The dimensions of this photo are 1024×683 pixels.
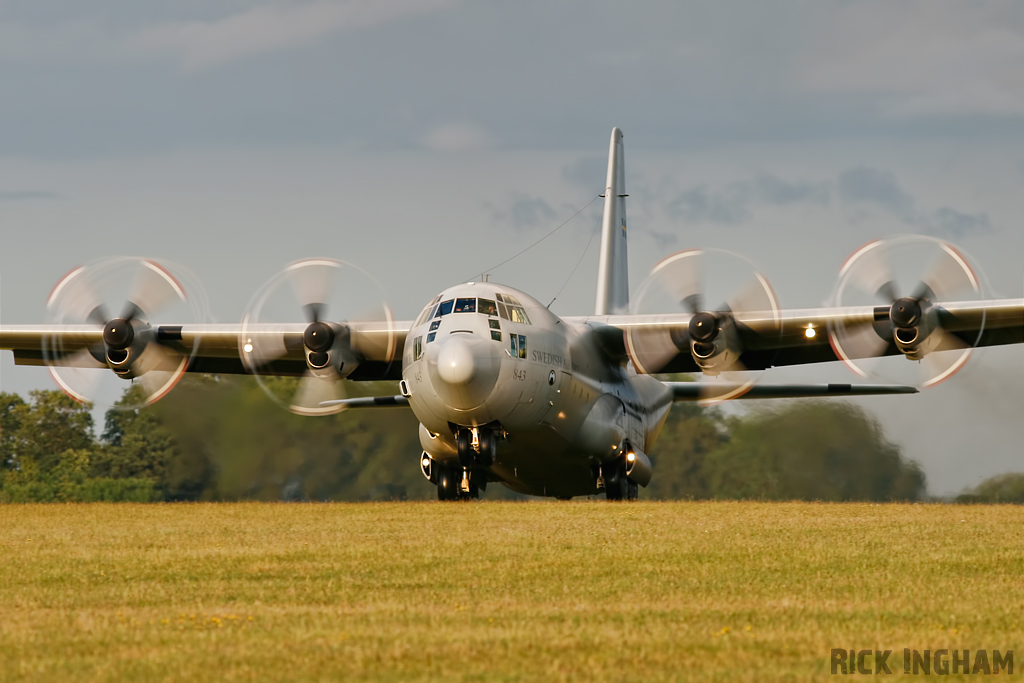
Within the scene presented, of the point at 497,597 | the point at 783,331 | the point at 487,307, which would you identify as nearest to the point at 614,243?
the point at 783,331

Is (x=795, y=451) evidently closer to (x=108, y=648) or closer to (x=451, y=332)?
(x=451, y=332)

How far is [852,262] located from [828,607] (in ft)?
50.7

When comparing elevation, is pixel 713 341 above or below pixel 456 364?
above

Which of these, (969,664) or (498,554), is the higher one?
(969,664)

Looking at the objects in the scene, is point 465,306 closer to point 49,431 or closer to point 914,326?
point 914,326

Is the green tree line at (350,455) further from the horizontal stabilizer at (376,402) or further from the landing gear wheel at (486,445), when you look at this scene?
the landing gear wheel at (486,445)

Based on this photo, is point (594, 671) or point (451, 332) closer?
point (594, 671)

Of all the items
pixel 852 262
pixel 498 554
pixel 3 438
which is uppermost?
pixel 852 262

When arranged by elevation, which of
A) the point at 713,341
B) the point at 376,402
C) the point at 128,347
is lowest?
the point at 376,402

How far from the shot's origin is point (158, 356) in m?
26.2

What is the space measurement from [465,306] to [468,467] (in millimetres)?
3082

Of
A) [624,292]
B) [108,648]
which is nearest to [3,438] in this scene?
[624,292]

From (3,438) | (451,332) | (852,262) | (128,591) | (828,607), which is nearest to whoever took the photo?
(828,607)

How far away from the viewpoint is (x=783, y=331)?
24.7 meters
